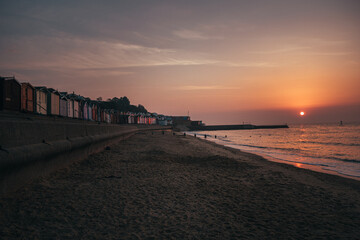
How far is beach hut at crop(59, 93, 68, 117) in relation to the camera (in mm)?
30109

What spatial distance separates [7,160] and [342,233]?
6.68 m

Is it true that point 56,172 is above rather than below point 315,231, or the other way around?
above

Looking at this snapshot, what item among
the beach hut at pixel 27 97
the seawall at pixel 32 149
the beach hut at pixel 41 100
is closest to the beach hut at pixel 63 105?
the beach hut at pixel 41 100

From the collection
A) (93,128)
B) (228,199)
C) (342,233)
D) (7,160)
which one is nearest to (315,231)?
(342,233)

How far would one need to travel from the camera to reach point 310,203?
21.0ft

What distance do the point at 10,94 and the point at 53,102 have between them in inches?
299

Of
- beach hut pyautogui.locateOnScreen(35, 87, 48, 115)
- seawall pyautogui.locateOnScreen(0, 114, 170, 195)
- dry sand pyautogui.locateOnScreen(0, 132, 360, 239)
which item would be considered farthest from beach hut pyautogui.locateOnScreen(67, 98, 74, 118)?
dry sand pyautogui.locateOnScreen(0, 132, 360, 239)

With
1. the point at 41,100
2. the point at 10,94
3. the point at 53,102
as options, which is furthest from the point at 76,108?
the point at 10,94

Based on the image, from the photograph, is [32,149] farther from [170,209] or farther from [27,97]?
[27,97]

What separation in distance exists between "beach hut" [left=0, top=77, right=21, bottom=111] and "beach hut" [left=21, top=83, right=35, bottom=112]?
0.47m

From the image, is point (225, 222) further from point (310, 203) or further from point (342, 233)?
point (310, 203)

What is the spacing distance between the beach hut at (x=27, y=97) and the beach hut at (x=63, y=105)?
643 cm

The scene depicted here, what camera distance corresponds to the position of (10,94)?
20.3 m

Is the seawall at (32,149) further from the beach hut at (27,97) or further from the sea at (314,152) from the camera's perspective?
the beach hut at (27,97)
